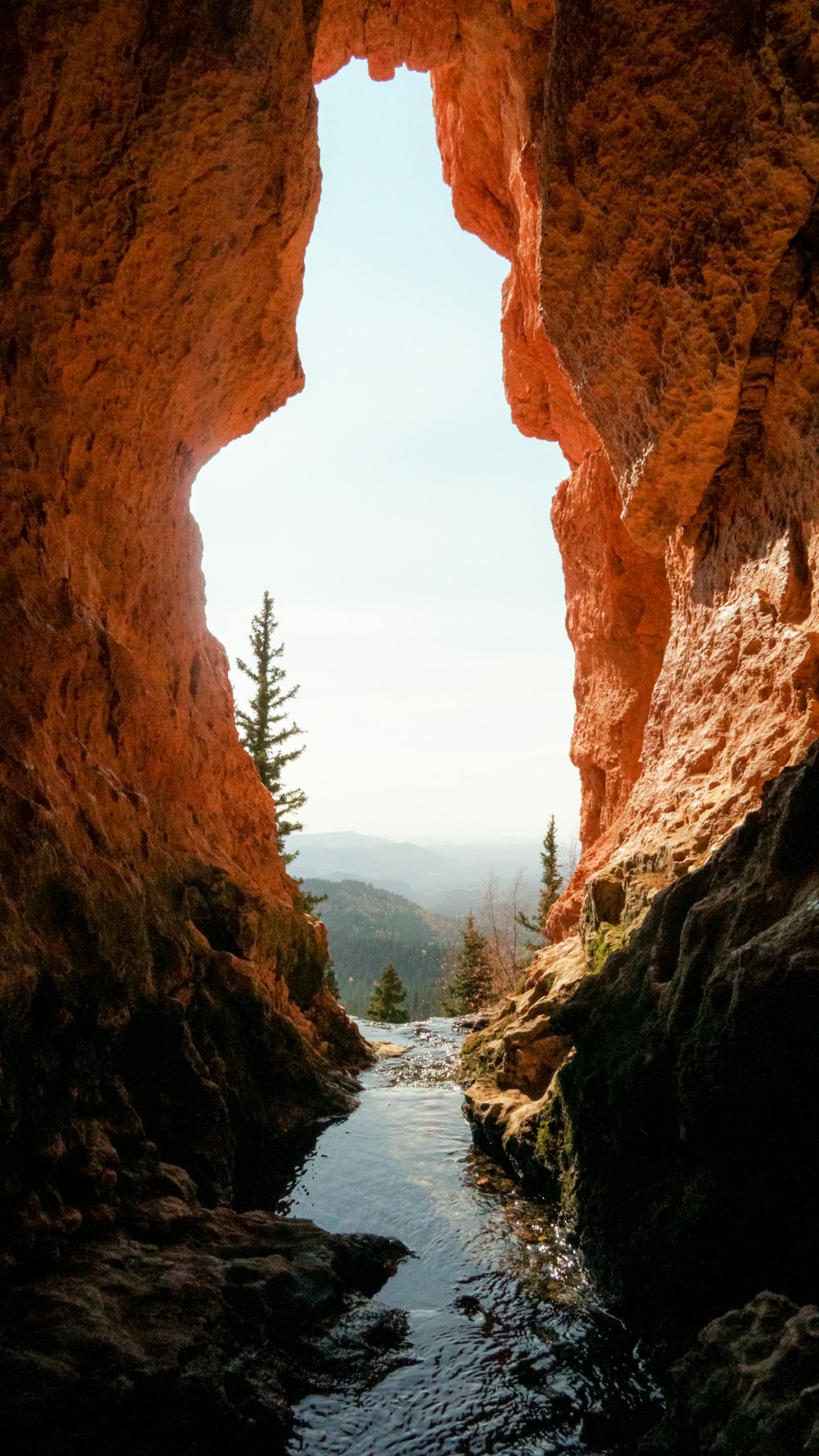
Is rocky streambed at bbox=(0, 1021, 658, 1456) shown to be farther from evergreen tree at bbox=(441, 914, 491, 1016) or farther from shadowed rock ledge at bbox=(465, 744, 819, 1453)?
evergreen tree at bbox=(441, 914, 491, 1016)

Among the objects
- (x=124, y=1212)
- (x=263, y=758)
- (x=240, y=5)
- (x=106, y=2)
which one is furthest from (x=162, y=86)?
(x=263, y=758)

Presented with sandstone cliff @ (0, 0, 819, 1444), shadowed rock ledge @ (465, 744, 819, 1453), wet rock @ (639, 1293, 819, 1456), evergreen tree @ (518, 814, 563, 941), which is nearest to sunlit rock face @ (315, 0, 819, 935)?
sandstone cliff @ (0, 0, 819, 1444)

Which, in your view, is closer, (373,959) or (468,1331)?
(468,1331)

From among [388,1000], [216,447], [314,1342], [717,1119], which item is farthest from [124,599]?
[388,1000]

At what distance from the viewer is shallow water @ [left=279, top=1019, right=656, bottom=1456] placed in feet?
16.3

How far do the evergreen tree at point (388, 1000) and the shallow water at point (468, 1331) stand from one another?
2764cm

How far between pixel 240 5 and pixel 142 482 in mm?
6093

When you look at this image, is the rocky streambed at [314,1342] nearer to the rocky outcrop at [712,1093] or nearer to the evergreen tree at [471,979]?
the rocky outcrop at [712,1093]

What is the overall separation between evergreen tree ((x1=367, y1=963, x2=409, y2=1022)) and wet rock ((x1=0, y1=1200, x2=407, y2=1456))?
103 feet

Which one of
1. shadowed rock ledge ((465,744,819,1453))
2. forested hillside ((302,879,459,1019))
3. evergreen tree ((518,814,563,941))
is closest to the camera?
shadowed rock ledge ((465,744,819,1453))

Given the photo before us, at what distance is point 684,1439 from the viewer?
4000 mm

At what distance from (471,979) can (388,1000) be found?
14.6ft

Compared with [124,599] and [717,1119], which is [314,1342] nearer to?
[717,1119]

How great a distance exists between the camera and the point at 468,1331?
20.4 ft
